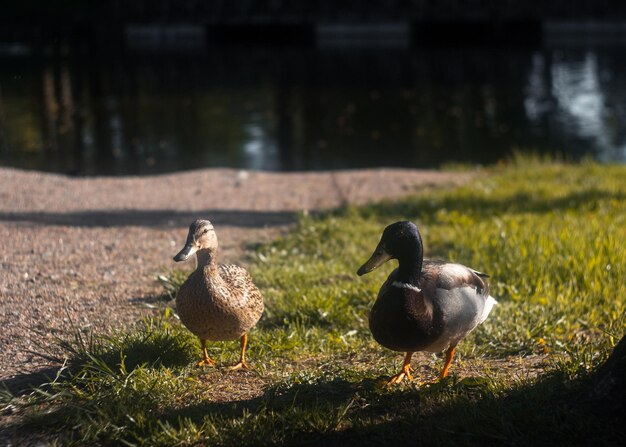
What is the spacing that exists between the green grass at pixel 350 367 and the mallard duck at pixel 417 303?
0.77 ft

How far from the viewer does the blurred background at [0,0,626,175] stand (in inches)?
538

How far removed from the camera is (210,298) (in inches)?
170

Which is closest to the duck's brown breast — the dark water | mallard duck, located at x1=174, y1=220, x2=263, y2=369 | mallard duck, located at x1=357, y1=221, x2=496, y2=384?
mallard duck, located at x1=357, y1=221, x2=496, y2=384

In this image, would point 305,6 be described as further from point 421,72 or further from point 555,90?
point 555,90

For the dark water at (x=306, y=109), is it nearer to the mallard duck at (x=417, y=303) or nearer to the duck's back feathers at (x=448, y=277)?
the duck's back feathers at (x=448, y=277)

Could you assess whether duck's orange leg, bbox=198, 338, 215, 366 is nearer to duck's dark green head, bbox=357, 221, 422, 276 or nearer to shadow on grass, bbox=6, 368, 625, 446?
shadow on grass, bbox=6, 368, 625, 446

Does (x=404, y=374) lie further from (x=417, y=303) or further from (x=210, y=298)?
(x=210, y=298)

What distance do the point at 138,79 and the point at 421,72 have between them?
6.53 meters

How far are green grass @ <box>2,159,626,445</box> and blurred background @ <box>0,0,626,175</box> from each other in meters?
6.22

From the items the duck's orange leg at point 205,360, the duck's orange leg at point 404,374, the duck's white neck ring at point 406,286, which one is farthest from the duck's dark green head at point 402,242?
the duck's orange leg at point 205,360

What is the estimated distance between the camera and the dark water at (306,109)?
13.3 meters

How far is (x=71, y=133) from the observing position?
14.8 m

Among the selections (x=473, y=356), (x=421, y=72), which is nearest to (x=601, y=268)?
(x=473, y=356)

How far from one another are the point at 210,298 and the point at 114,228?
3104 millimetres
